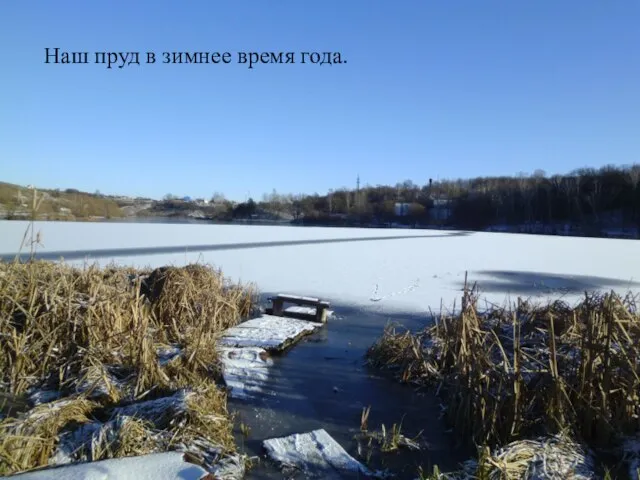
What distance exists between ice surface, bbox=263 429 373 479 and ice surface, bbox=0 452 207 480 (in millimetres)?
871

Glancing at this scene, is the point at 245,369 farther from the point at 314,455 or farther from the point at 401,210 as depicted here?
the point at 401,210

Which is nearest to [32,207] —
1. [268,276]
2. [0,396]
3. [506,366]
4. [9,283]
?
[9,283]

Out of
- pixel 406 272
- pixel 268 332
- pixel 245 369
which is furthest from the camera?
pixel 406 272

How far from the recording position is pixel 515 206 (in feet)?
195

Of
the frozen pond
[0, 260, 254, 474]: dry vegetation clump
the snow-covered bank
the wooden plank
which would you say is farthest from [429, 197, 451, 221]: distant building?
[0, 260, 254, 474]: dry vegetation clump

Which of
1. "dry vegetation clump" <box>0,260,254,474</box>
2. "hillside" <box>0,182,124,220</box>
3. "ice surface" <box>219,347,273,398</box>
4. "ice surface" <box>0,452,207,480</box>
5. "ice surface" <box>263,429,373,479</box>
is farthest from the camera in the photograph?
"hillside" <box>0,182,124,220</box>

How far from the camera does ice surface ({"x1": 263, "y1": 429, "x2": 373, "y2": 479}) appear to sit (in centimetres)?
317

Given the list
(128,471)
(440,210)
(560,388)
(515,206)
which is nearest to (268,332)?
(128,471)

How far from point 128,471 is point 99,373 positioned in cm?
191

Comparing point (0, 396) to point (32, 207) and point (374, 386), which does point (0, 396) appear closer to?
point (32, 207)

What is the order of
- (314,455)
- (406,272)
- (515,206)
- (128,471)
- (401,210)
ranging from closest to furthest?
(128,471)
(314,455)
(406,272)
(515,206)
(401,210)

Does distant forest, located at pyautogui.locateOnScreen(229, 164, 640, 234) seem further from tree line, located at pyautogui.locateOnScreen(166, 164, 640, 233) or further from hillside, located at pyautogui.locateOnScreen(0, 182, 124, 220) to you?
hillside, located at pyautogui.locateOnScreen(0, 182, 124, 220)

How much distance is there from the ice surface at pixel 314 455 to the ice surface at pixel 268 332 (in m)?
2.36

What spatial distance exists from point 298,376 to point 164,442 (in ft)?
7.23
